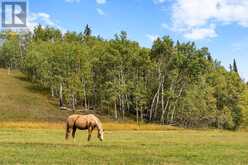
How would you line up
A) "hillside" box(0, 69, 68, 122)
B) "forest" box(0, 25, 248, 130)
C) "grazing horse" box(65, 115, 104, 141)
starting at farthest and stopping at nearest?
1. "forest" box(0, 25, 248, 130)
2. "hillside" box(0, 69, 68, 122)
3. "grazing horse" box(65, 115, 104, 141)

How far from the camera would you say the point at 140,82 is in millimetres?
108250

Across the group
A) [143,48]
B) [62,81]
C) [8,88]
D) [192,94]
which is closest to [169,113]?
[192,94]

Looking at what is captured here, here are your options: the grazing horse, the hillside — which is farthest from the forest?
the grazing horse

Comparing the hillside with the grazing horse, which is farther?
the hillside

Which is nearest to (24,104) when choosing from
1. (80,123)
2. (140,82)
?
(140,82)

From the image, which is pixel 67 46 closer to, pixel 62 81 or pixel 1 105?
pixel 62 81

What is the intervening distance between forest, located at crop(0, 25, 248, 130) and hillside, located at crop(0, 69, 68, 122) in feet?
13.6

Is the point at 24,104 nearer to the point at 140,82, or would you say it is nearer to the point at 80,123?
Result: the point at 140,82

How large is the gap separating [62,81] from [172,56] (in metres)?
27.4

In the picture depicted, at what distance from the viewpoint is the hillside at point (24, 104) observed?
9581 centimetres

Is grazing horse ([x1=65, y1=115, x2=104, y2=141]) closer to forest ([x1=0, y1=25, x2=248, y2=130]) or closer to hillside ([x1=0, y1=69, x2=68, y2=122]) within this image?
hillside ([x1=0, y1=69, x2=68, y2=122])

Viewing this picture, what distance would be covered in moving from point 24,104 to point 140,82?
28635 mm

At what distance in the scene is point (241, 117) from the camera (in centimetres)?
11531

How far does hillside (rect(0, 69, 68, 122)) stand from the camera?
314 ft
